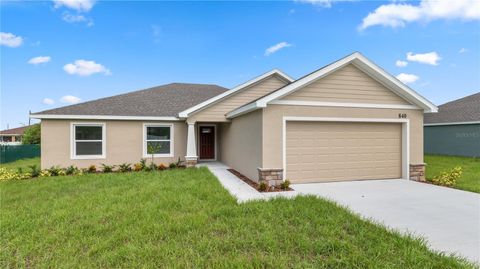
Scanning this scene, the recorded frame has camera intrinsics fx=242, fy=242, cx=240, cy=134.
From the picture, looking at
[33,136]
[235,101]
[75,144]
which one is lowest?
[75,144]

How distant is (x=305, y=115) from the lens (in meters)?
7.84

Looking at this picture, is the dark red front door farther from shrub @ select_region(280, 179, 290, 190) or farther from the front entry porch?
shrub @ select_region(280, 179, 290, 190)

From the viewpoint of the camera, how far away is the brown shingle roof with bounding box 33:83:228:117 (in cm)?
1161

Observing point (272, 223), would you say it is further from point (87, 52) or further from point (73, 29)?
point (87, 52)

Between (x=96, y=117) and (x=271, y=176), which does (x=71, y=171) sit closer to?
(x=96, y=117)

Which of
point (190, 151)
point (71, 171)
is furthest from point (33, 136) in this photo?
point (190, 151)

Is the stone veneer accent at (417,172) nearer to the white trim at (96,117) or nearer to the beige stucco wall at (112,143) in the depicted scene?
the beige stucco wall at (112,143)

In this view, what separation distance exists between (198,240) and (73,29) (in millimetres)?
13465

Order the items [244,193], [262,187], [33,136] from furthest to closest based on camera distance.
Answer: [33,136] < [262,187] < [244,193]

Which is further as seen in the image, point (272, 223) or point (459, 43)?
point (459, 43)

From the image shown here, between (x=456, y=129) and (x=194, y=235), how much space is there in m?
21.4

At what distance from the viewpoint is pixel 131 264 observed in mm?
3086

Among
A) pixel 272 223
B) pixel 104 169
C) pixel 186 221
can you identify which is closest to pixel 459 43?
pixel 272 223

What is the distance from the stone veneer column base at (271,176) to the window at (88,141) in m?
8.32
